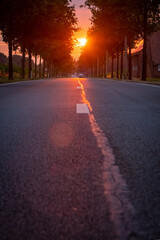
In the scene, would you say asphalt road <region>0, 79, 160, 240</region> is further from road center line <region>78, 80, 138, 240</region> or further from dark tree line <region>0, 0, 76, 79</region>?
dark tree line <region>0, 0, 76, 79</region>

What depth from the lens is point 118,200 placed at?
6.82ft

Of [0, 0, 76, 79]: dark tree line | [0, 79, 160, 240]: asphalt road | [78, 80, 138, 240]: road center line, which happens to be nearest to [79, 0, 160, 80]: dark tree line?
[0, 0, 76, 79]: dark tree line

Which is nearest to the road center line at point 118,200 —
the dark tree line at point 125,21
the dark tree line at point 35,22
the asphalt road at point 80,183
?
the asphalt road at point 80,183

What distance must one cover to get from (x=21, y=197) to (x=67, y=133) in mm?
2361

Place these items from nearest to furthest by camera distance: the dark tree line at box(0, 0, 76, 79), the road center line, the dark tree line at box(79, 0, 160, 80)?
the road center line → the dark tree line at box(0, 0, 76, 79) → the dark tree line at box(79, 0, 160, 80)

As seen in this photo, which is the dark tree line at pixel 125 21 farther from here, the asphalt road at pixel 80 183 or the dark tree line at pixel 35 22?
the asphalt road at pixel 80 183

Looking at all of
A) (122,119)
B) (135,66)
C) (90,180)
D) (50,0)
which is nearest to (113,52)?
(135,66)

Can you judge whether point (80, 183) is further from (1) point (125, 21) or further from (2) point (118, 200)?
(1) point (125, 21)

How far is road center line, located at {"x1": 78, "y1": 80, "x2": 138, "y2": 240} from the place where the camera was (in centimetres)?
167

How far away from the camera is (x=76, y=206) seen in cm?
197

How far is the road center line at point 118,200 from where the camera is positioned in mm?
1667

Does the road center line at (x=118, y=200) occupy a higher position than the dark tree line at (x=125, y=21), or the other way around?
the dark tree line at (x=125, y=21)

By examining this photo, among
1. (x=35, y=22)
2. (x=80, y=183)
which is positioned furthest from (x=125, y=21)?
(x=80, y=183)

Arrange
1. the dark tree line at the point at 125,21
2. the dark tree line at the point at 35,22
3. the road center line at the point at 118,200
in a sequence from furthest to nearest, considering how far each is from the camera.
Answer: the dark tree line at the point at 125,21
the dark tree line at the point at 35,22
the road center line at the point at 118,200
